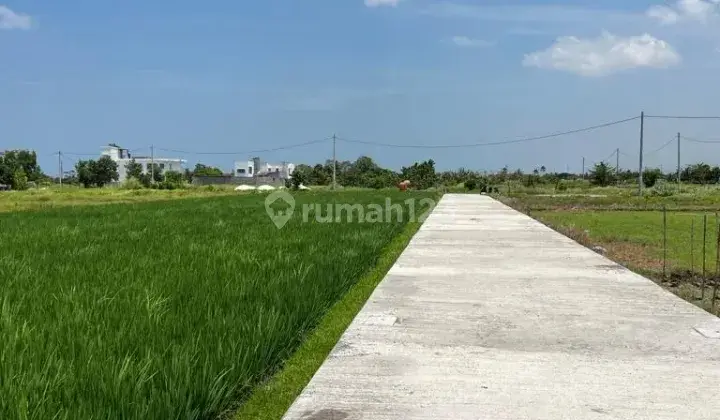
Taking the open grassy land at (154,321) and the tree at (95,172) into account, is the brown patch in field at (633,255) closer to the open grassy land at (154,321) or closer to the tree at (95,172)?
the open grassy land at (154,321)

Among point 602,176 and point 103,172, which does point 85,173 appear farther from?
point 602,176

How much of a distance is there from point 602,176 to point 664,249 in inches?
2116

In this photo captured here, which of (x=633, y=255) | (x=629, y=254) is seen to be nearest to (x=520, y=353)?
(x=633, y=255)

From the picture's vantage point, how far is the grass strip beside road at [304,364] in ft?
9.45

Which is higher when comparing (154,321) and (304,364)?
(154,321)

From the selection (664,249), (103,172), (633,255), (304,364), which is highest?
(103,172)

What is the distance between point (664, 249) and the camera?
8078 mm

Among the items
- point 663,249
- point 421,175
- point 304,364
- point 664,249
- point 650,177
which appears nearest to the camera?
point 304,364

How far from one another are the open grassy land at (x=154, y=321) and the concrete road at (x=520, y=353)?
1.14 feet

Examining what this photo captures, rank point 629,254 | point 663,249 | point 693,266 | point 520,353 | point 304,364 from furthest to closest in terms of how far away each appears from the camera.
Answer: point 663,249
point 629,254
point 693,266
point 520,353
point 304,364

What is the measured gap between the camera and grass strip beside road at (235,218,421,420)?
2.88 meters

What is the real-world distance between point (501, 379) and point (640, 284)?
11.5 feet

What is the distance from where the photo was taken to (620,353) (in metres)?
3.74

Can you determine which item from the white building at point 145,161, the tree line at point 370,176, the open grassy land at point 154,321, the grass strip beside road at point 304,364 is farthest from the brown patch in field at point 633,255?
the white building at point 145,161
